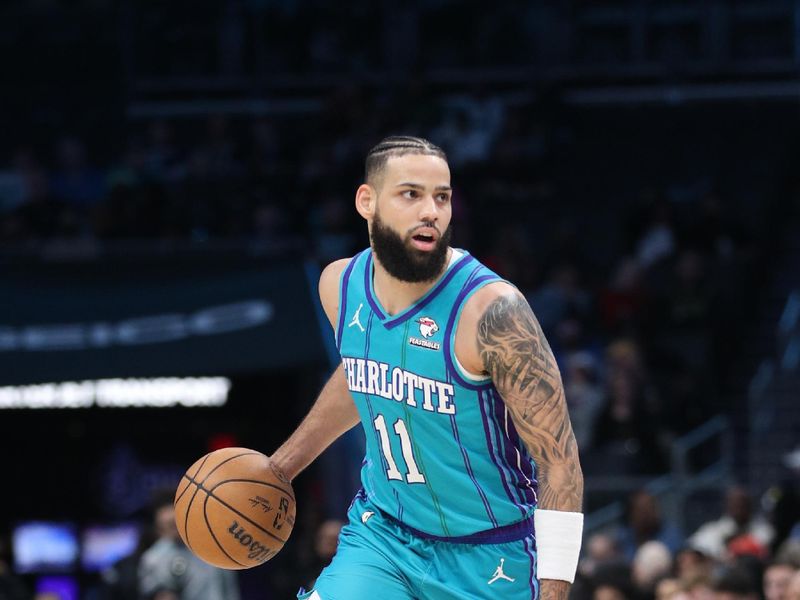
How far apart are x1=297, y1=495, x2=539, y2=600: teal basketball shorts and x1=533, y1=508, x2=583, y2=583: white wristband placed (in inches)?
15.2

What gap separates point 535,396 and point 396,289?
2.35ft

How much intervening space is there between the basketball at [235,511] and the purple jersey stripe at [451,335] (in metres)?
1.00

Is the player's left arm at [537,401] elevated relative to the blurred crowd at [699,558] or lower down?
elevated

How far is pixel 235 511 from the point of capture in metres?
5.78

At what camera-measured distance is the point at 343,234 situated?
49.6ft

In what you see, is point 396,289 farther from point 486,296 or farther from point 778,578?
point 778,578

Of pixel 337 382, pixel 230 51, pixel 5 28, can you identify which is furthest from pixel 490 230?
pixel 337 382

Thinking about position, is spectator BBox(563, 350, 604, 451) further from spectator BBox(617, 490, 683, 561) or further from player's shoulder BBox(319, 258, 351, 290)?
player's shoulder BBox(319, 258, 351, 290)

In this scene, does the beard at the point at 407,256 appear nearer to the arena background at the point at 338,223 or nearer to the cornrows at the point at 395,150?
the cornrows at the point at 395,150

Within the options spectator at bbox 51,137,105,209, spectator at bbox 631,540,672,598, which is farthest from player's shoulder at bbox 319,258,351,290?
spectator at bbox 51,137,105,209

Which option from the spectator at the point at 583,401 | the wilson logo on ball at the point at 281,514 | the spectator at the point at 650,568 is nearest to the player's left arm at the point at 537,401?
the wilson logo on ball at the point at 281,514

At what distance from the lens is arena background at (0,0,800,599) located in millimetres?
13336

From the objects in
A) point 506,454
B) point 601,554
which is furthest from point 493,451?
point 601,554

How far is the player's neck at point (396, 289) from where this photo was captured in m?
5.43
